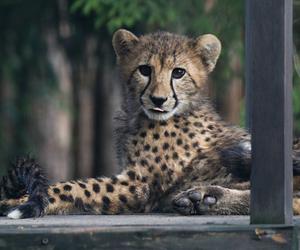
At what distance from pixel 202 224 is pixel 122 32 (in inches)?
91.3

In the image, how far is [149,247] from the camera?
19.8ft

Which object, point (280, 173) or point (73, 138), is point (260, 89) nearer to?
point (280, 173)

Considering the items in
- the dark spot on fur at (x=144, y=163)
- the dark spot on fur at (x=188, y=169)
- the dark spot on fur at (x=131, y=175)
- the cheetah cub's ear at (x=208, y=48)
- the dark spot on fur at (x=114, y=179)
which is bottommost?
the dark spot on fur at (x=114, y=179)

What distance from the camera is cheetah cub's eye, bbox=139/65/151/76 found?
7851 mm

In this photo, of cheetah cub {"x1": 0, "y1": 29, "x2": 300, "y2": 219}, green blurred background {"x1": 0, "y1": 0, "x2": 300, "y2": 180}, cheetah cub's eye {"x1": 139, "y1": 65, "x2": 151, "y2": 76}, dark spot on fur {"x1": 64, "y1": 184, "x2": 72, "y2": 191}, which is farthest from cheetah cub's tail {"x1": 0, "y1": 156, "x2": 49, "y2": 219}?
green blurred background {"x1": 0, "y1": 0, "x2": 300, "y2": 180}

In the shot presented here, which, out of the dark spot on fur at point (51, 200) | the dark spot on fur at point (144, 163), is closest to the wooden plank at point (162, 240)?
the dark spot on fur at point (51, 200)

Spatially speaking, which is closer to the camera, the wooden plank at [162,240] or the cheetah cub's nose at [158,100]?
the wooden plank at [162,240]

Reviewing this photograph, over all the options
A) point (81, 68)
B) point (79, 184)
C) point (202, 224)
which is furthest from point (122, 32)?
point (81, 68)

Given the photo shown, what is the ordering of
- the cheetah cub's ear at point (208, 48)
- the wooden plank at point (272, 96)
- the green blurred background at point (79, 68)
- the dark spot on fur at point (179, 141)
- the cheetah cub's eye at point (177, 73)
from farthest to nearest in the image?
1. the green blurred background at point (79, 68)
2. the cheetah cub's ear at point (208, 48)
3. the cheetah cub's eye at point (177, 73)
4. the dark spot on fur at point (179, 141)
5. the wooden plank at point (272, 96)

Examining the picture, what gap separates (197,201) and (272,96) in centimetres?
116

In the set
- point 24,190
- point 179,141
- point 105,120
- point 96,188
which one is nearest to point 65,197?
point 96,188

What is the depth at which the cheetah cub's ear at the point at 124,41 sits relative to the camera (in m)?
8.15

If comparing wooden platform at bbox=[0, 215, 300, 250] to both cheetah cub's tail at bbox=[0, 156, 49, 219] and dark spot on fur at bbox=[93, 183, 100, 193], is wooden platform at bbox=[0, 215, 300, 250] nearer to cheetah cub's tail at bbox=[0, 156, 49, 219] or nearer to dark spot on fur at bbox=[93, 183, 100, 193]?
cheetah cub's tail at bbox=[0, 156, 49, 219]

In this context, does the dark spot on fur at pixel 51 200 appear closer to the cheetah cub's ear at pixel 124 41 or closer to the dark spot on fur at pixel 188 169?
the dark spot on fur at pixel 188 169
